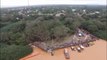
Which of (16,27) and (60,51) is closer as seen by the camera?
(60,51)

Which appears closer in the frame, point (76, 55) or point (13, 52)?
point (13, 52)

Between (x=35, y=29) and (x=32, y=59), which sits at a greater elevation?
(x=35, y=29)

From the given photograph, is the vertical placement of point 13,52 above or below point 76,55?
above

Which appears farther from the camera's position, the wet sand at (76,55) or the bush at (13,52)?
the wet sand at (76,55)

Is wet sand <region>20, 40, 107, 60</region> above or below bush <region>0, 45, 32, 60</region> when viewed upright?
below

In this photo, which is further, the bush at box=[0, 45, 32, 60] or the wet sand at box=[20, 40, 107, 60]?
the wet sand at box=[20, 40, 107, 60]

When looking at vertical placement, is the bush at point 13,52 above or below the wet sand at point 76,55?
above

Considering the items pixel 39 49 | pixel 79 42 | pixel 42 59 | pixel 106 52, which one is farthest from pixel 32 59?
pixel 106 52

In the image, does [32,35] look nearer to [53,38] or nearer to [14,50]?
[53,38]

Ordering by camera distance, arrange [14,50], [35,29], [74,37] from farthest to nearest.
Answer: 1. [74,37]
2. [35,29]
3. [14,50]

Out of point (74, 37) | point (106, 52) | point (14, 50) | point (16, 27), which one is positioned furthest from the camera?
point (16, 27)
